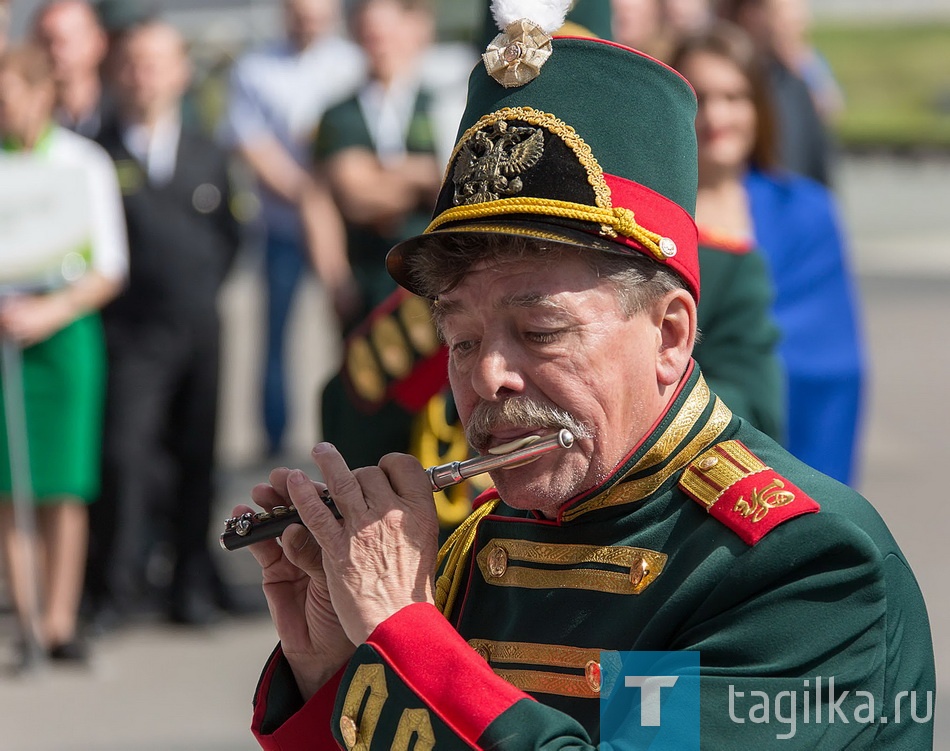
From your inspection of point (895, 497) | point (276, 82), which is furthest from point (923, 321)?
point (276, 82)

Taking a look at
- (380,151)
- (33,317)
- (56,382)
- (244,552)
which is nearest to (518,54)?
(33,317)

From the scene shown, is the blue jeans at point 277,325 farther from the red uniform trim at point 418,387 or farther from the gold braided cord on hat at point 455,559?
the gold braided cord on hat at point 455,559

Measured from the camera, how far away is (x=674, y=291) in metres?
2.03

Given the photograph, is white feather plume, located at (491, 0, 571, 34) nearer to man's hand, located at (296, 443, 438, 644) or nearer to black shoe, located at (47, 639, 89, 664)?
man's hand, located at (296, 443, 438, 644)

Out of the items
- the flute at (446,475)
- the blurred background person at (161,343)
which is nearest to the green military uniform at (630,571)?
the flute at (446,475)

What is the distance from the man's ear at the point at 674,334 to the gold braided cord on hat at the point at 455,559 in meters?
0.38

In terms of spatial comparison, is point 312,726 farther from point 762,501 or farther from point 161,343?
point 161,343

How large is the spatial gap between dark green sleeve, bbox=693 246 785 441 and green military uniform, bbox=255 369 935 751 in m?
1.50

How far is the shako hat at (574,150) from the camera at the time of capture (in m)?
1.96

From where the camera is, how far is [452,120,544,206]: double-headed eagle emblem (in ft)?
6.52

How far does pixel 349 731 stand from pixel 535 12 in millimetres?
896

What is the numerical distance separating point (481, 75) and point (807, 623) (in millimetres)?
→ 787

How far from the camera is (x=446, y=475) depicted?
6.79ft

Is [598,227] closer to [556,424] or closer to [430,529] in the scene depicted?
[556,424]
